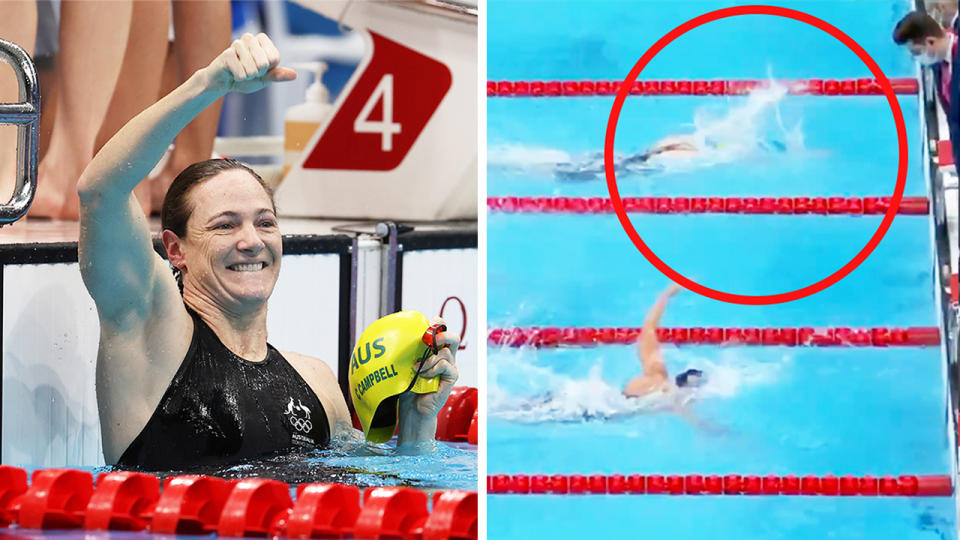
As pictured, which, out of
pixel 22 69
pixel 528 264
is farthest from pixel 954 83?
pixel 22 69

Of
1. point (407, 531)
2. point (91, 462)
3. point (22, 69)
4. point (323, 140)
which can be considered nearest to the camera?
point (407, 531)

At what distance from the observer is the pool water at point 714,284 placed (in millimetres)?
1990

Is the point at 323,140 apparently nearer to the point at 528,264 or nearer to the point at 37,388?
the point at 37,388

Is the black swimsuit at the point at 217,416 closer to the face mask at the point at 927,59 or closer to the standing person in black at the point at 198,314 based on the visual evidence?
the standing person in black at the point at 198,314

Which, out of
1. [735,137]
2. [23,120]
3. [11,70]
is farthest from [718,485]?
[11,70]

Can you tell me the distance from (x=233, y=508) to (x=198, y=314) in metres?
1.01

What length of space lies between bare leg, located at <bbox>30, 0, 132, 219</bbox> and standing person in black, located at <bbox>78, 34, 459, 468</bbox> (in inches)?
12.1

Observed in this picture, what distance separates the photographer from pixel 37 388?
11.2ft

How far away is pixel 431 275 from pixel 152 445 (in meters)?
1.31

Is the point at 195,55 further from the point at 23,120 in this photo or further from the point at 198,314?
the point at 23,120

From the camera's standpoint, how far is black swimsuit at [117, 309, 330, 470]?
10.8ft

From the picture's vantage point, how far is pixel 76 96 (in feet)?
11.8

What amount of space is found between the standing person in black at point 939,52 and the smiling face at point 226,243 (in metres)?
2.10

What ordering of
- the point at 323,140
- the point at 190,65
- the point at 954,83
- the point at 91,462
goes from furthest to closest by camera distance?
Answer: the point at 323,140 → the point at 190,65 → the point at 91,462 → the point at 954,83
